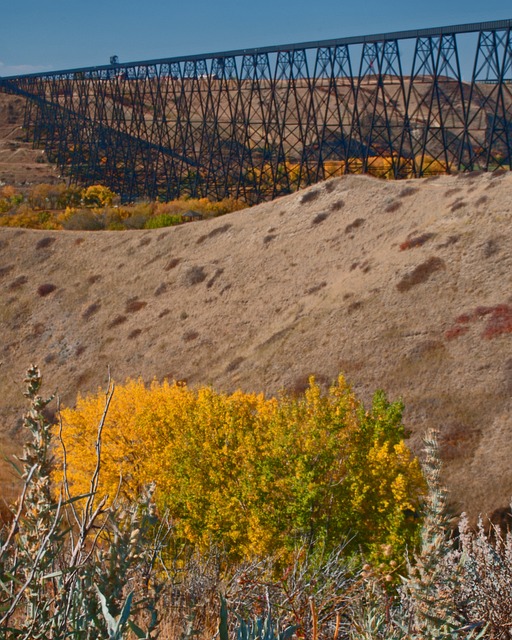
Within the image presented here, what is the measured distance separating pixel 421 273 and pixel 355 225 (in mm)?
9114

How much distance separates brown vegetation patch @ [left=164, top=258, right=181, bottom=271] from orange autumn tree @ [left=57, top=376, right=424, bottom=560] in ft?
85.9

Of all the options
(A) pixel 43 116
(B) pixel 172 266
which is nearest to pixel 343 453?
(B) pixel 172 266

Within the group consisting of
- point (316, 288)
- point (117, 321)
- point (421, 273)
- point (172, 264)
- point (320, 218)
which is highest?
point (320, 218)

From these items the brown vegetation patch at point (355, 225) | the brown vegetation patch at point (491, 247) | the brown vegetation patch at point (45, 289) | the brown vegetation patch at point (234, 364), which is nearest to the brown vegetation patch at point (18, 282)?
the brown vegetation patch at point (45, 289)

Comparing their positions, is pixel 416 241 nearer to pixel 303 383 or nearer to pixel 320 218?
pixel 320 218

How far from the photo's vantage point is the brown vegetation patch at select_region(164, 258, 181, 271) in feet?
163

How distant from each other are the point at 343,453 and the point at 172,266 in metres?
31.4

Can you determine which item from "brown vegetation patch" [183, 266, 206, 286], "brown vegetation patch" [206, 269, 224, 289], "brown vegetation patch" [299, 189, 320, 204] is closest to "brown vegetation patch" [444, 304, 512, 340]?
"brown vegetation patch" [206, 269, 224, 289]

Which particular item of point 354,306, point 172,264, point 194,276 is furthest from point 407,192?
point 172,264

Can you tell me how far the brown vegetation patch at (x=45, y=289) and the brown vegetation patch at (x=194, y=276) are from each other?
1049 cm

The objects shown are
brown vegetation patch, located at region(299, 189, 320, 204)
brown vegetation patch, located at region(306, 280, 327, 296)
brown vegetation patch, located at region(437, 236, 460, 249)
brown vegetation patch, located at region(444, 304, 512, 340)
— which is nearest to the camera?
brown vegetation patch, located at region(444, 304, 512, 340)

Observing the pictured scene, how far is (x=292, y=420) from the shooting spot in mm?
20938

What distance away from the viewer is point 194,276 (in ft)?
155

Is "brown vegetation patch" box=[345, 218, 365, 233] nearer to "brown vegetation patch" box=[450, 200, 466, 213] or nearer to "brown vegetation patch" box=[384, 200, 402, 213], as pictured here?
"brown vegetation patch" box=[384, 200, 402, 213]
